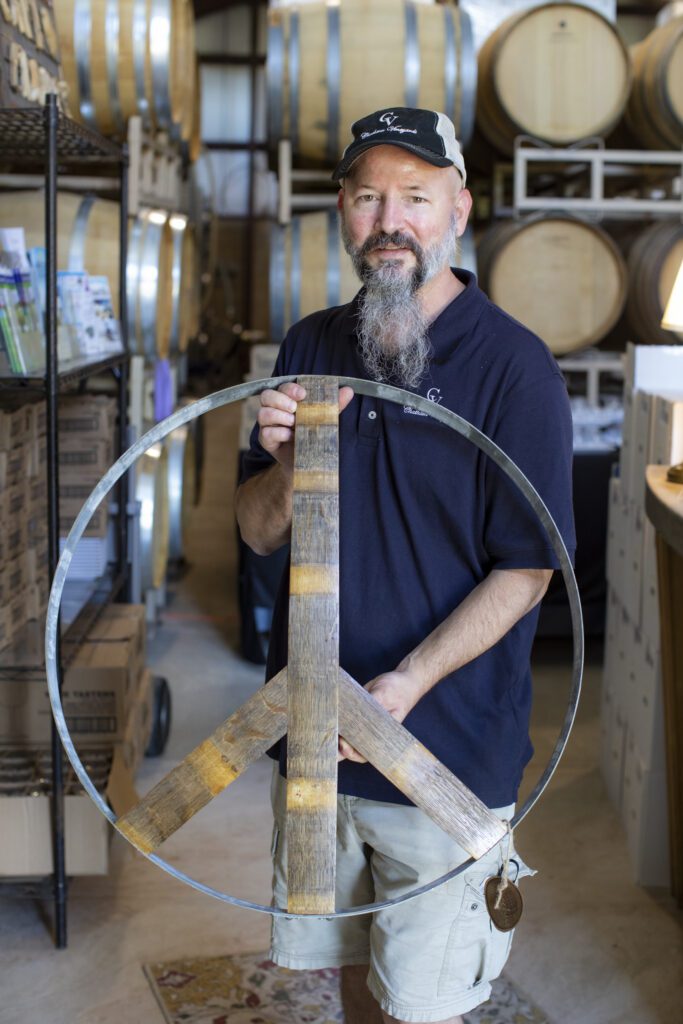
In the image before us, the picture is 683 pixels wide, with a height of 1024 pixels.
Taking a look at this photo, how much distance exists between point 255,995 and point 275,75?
4.08 m

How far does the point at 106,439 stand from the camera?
13.5 feet

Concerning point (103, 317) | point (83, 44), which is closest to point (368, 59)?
point (83, 44)

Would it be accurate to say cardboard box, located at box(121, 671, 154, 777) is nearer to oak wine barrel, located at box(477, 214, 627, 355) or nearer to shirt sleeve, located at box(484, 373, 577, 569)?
shirt sleeve, located at box(484, 373, 577, 569)

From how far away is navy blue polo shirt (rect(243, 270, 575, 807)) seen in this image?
1881 mm

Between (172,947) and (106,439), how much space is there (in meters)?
1.74

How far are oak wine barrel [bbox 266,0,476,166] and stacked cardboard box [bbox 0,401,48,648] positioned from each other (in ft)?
8.43

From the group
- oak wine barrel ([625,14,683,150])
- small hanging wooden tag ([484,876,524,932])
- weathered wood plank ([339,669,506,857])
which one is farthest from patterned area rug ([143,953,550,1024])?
oak wine barrel ([625,14,683,150])

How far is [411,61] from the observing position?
5.43 m

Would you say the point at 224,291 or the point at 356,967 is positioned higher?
the point at 224,291

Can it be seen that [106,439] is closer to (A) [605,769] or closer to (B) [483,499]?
(A) [605,769]

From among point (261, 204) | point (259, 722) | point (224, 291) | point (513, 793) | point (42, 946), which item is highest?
point (261, 204)

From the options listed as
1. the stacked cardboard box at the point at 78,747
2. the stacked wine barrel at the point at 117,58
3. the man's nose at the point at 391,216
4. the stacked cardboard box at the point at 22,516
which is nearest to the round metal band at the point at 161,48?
the stacked wine barrel at the point at 117,58

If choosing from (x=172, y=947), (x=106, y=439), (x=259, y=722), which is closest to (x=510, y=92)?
(x=106, y=439)

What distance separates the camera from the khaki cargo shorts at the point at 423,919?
1.94m
